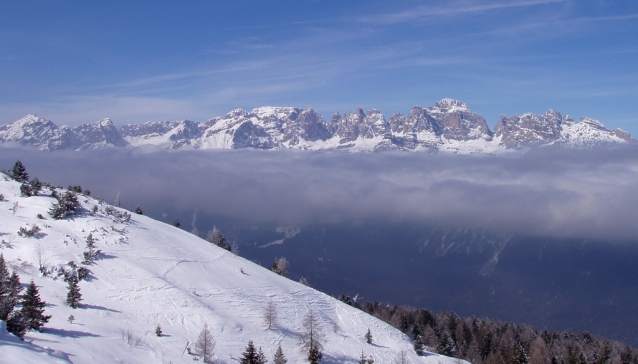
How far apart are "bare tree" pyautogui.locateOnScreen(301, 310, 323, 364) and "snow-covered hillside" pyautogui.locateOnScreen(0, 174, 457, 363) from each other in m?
1.23

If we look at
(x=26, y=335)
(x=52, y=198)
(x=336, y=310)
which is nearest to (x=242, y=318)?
(x=336, y=310)

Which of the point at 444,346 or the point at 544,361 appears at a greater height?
the point at 444,346

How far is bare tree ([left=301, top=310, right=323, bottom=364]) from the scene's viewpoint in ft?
159

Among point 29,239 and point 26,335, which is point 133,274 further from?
point 26,335

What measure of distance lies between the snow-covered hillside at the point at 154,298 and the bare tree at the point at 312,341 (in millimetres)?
1226

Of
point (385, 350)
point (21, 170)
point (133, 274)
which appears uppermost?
point (21, 170)

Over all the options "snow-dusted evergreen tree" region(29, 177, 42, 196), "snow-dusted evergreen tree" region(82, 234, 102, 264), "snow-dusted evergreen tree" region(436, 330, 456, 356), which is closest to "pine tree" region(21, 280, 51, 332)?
"snow-dusted evergreen tree" region(82, 234, 102, 264)

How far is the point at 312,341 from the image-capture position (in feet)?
164

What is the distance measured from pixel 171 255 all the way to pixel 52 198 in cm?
1911

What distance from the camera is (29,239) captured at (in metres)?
52.7

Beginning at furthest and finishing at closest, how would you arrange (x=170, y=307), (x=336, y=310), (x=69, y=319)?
1. (x=336, y=310)
2. (x=170, y=307)
3. (x=69, y=319)

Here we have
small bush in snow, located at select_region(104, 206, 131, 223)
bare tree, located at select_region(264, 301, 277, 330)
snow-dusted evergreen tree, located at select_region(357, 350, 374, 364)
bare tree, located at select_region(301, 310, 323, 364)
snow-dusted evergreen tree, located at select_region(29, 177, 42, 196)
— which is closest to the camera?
bare tree, located at select_region(301, 310, 323, 364)

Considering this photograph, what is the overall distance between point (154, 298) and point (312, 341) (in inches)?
679

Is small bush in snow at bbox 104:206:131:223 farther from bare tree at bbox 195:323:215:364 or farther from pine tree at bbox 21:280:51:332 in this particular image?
pine tree at bbox 21:280:51:332
